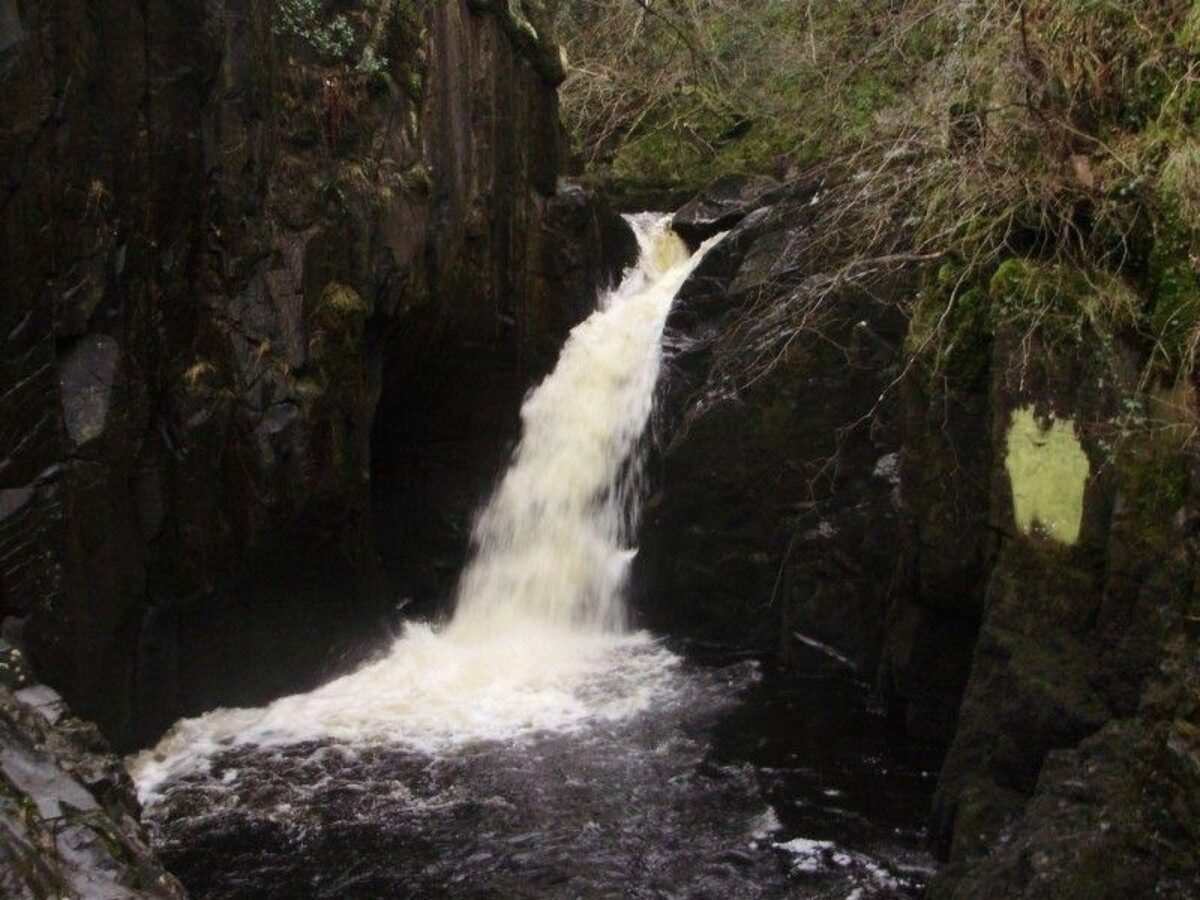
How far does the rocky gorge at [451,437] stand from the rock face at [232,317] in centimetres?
3

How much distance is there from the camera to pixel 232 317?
25.1 ft

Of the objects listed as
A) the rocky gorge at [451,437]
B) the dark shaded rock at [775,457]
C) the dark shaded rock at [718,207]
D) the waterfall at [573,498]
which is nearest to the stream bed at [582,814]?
the rocky gorge at [451,437]

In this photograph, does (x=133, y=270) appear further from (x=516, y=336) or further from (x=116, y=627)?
(x=516, y=336)

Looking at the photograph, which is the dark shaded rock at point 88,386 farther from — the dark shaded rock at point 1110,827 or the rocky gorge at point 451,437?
Answer: the dark shaded rock at point 1110,827

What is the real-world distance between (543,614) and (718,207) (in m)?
5.75

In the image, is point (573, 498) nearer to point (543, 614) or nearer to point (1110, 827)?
point (543, 614)

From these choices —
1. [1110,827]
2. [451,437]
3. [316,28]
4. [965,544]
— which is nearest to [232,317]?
[316,28]

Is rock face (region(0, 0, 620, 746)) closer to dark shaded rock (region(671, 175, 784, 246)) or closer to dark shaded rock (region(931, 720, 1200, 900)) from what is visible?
dark shaded rock (region(671, 175, 784, 246))

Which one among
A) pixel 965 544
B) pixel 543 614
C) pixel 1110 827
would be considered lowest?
pixel 543 614

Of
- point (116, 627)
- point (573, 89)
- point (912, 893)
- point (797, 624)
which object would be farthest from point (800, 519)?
point (573, 89)

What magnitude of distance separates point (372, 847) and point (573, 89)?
42.0 ft

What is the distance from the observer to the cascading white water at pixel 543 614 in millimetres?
7773

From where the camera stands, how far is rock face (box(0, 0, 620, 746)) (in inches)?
236

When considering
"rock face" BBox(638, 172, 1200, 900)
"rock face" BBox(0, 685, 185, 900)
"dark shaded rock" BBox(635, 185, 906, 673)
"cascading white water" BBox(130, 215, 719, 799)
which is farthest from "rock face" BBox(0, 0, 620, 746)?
"rock face" BBox(638, 172, 1200, 900)
